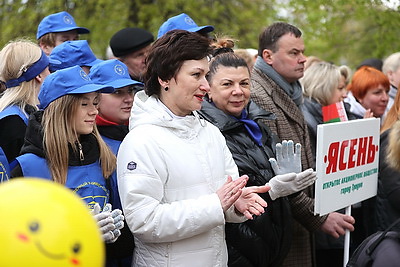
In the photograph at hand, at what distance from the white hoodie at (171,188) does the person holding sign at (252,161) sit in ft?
1.37

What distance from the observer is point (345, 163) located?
4.31 metres

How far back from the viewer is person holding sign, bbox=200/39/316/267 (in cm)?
368

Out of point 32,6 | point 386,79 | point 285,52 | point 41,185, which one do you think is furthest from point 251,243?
point 32,6

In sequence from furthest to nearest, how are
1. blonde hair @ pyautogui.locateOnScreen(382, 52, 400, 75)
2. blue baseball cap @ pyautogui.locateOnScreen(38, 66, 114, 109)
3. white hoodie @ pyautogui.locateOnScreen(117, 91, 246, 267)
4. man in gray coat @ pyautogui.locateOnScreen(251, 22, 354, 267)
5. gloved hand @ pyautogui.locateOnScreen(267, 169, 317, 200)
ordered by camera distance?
blonde hair @ pyautogui.locateOnScreen(382, 52, 400, 75) → man in gray coat @ pyautogui.locateOnScreen(251, 22, 354, 267) → gloved hand @ pyautogui.locateOnScreen(267, 169, 317, 200) → blue baseball cap @ pyautogui.locateOnScreen(38, 66, 114, 109) → white hoodie @ pyautogui.locateOnScreen(117, 91, 246, 267)

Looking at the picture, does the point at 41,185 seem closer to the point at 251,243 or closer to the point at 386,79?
the point at 251,243

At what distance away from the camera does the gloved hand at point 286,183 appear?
364cm

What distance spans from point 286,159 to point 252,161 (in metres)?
0.21

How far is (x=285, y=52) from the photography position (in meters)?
4.96

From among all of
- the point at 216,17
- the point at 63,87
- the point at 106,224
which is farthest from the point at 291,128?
the point at 216,17

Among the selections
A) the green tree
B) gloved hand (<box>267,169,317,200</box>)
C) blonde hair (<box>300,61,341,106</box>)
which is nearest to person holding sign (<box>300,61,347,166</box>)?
blonde hair (<box>300,61,341,106</box>)

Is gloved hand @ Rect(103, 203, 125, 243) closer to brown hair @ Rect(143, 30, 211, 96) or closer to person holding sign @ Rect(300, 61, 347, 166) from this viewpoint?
brown hair @ Rect(143, 30, 211, 96)

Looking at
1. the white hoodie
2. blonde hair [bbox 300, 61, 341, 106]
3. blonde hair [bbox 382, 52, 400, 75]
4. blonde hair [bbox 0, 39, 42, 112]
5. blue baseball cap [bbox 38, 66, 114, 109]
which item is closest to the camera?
the white hoodie

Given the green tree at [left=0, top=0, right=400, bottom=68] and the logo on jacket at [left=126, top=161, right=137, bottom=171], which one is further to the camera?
the green tree at [left=0, top=0, right=400, bottom=68]

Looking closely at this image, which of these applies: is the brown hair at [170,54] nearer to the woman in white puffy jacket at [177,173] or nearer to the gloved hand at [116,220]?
the woman in white puffy jacket at [177,173]
